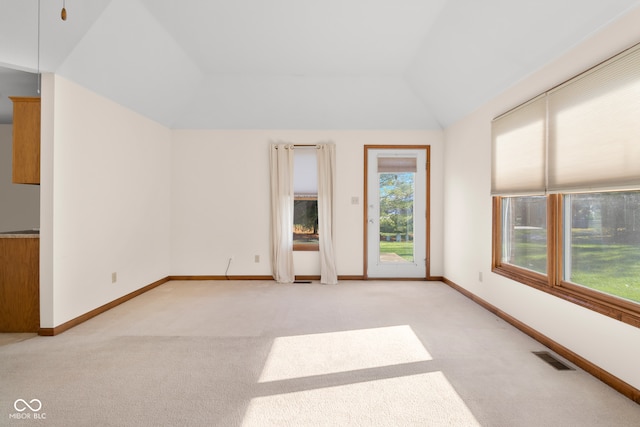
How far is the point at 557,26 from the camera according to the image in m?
2.51

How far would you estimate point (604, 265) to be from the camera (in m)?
2.49

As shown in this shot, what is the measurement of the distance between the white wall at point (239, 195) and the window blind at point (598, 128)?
2.74 m

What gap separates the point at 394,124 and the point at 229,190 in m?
2.90

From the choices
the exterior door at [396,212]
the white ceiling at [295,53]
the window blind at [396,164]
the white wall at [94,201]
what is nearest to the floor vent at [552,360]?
the white ceiling at [295,53]

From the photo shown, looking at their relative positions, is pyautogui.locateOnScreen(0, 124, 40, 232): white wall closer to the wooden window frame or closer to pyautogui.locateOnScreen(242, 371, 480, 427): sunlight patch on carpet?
pyautogui.locateOnScreen(242, 371, 480, 427): sunlight patch on carpet

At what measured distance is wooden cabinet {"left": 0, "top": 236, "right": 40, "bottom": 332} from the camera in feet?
10.3

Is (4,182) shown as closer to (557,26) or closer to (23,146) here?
(23,146)

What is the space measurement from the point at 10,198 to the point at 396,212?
242 inches

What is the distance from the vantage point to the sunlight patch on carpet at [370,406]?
1.86 metres

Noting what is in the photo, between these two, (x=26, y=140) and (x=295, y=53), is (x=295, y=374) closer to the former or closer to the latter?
(x=26, y=140)

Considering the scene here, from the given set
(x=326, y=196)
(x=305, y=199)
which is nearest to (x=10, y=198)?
(x=305, y=199)

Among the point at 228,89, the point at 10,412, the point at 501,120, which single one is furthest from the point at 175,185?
the point at 501,120

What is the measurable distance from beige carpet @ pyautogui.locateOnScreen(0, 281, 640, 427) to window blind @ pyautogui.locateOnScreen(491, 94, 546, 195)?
4.70 ft

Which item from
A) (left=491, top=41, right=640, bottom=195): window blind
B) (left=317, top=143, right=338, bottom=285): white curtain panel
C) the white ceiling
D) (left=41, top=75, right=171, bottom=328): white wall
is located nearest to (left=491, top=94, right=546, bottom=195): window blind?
(left=491, top=41, right=640, bottom=195): window blind
